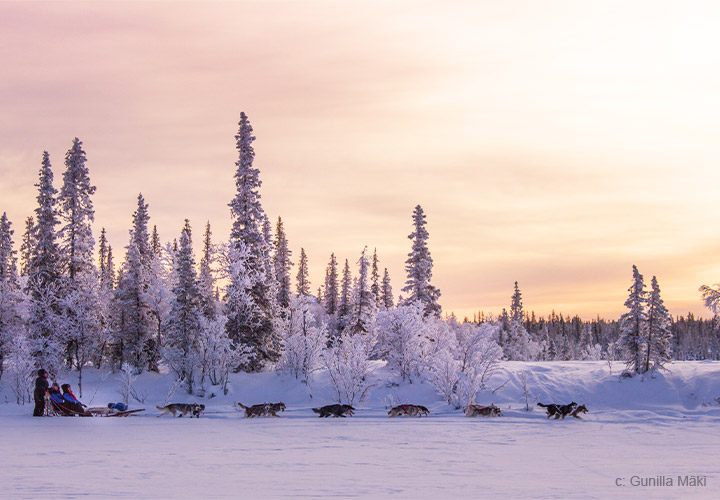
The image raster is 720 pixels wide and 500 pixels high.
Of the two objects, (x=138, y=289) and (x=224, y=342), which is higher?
(x=138, y=289)

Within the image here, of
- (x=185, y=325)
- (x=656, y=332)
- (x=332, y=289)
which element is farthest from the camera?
(x=332, y=289)

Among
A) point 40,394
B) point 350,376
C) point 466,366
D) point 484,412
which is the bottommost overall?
point 484,412

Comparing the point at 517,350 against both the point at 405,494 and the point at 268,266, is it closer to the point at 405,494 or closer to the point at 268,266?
the point at 268,266

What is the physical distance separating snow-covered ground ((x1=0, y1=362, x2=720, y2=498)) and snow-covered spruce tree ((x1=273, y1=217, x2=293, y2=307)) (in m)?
41.1

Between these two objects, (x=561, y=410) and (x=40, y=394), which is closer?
(x=561, y=410)

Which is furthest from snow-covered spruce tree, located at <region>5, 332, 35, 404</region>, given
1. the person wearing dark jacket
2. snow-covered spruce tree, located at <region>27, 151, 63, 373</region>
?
the person wearing dark jacket

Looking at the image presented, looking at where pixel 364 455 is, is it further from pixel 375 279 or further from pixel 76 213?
pixel 375 279

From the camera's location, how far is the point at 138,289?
41.6 meters

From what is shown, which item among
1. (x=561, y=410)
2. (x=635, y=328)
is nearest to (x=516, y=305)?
(x=635, y=328)

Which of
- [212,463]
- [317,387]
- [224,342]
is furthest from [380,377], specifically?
[212,463]

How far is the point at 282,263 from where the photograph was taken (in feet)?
237

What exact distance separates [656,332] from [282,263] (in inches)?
1845

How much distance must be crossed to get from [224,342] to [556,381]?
17052 millimetres

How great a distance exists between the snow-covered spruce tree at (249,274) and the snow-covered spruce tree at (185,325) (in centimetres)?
204
